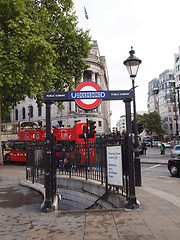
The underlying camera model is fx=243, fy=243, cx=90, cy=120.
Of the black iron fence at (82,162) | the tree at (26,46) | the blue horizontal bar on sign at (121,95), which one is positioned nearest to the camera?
the blue horizontal bar on sign at (121,95)

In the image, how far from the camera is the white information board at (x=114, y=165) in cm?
632

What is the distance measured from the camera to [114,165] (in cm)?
655

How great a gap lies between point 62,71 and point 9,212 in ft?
62.6

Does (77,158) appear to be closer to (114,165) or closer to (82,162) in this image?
(82,162)

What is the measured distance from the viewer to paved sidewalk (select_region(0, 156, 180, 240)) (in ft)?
14.1

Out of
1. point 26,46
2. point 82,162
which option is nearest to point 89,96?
point 82,162

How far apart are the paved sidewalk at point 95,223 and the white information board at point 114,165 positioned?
35.5 inches

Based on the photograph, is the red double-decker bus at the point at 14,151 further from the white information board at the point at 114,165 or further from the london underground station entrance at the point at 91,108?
the london underground station entrance at the point at 91,108

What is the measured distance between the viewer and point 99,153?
845 cm

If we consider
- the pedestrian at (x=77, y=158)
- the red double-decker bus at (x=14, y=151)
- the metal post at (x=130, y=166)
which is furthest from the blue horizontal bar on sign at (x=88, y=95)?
the red double-decker bus at (x=14, y=151)

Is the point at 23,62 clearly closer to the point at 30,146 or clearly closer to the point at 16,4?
the point at 16,4

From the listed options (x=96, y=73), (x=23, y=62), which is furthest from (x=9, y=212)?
(x=96, y=73)

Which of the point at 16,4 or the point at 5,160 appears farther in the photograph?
the point at 5,160

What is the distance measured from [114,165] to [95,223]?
194 centimetres
